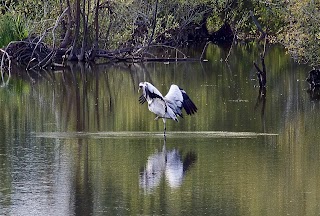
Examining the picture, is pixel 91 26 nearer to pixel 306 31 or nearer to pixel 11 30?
pixel 11 30

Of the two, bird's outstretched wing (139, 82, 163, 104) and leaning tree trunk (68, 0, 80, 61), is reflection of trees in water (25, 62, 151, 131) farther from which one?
bird's outstretched wing (139, 82, 163, 104)

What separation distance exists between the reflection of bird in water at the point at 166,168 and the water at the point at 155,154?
0.05 ft

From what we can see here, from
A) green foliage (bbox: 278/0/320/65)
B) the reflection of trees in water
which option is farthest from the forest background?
green foliage (bbox: 278/0/320/65)

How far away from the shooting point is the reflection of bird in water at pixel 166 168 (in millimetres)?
11453

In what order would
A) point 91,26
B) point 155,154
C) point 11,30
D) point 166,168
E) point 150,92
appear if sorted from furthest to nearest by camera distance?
point 91,26 < point 11,30 < point 150,92 < point 155,154 < point 166,168

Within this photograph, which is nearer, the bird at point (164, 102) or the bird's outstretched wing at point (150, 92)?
the bird's outstretched wing at point (150, 92)

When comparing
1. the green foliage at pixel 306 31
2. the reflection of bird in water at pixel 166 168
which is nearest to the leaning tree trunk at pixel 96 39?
the green foliage at pixel 306 31

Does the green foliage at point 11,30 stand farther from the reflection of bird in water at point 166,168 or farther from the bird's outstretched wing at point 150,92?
the reflection of bird in water at point 166,168

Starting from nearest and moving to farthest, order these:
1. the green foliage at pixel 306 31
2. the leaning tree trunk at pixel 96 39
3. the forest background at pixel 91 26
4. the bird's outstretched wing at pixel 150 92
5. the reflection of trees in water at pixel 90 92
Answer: the bird's outstretched wing at pixel 150 92 < the reflection of trees in water at pixel 90 92 < the green foliage at pixel 306 31 < the forest background at pixel 91 26 < the leaning tree trunk at pixel 96 39

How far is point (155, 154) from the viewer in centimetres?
1373

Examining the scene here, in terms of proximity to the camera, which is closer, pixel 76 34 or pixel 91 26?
pixel 76 34

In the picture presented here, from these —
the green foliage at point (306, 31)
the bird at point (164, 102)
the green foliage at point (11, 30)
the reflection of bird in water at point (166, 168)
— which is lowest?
the reflection of bird in water at point (166, 168)

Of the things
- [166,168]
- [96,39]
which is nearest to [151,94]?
[166,168]

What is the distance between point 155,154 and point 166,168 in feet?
3.81
